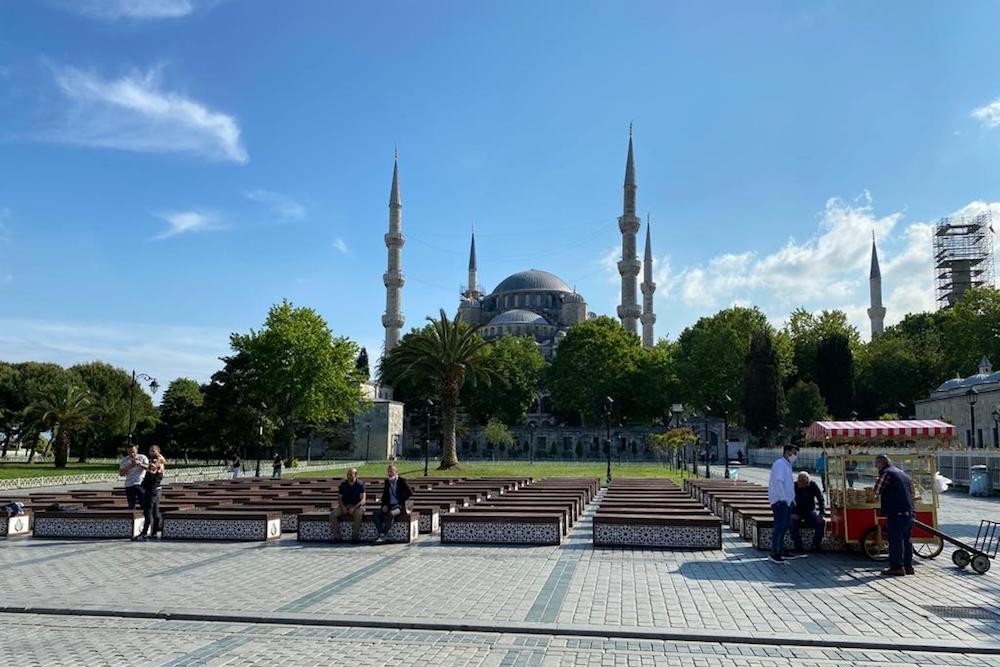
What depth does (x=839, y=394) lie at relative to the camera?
62.6 m

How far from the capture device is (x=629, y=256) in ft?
253

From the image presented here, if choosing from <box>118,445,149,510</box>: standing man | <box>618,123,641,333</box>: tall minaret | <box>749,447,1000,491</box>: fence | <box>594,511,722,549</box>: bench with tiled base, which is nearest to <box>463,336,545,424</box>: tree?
<box>618,123,641,333</box>: tall minaret

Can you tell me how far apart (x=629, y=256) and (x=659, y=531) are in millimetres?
66940

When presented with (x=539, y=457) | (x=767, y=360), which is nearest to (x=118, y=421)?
(x=539, y=457)

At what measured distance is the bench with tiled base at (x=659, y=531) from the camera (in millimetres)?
11773

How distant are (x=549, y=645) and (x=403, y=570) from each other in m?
3.93

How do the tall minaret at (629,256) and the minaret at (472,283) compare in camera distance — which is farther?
the minaret at (472,283)

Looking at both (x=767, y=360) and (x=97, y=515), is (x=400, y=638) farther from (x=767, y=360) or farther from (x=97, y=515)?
(x=767, y=360)

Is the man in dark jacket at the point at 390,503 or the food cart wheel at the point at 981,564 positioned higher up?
the man in dark jacket at the point at 390,503

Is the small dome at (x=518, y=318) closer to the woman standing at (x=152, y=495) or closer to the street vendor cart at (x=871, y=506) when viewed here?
the woman standing at (x=152, y=495)

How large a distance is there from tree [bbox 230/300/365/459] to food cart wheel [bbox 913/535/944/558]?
37547mm

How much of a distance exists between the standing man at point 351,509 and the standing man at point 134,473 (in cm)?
359

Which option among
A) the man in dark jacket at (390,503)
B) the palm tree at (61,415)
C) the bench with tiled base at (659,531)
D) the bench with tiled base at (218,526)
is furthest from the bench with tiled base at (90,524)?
the palm tree at (61,415)

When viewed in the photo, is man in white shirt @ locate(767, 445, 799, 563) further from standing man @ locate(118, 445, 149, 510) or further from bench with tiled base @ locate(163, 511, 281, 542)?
standing man @ locate(118, 445, 149, 510)
